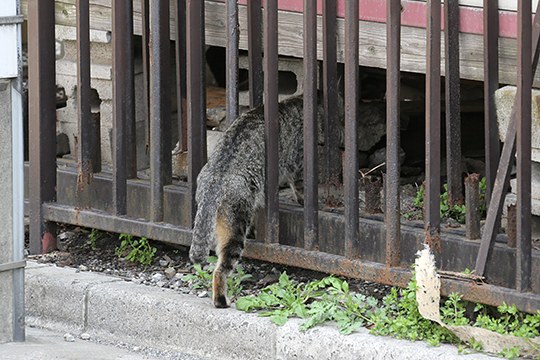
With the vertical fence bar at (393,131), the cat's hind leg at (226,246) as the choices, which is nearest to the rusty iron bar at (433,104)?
the vertical fence bar at (393,131)

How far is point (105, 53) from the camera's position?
25.9 feet

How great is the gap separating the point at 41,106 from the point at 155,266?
1.15 metres

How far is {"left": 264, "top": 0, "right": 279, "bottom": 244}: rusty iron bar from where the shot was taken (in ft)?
19.0

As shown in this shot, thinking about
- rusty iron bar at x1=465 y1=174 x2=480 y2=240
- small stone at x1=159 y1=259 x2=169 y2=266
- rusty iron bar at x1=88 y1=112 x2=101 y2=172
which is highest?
rusty iron bar at x1=88 y1=112 x2=101 y2=172

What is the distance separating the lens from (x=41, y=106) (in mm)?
6742

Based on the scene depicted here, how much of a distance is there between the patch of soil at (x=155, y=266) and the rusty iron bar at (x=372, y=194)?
387mm

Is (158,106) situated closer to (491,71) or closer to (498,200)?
(491,71)

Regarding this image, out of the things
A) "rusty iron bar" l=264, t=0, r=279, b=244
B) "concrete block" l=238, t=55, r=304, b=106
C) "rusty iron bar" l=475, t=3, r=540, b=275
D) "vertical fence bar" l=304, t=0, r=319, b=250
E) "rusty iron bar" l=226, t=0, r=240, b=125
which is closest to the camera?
"rusty iron bar" l=475, t=3, r=540, b=275

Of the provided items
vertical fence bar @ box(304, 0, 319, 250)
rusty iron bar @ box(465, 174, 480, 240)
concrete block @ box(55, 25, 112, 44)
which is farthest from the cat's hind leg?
concrete block @ box(55, 25, 112, 44)

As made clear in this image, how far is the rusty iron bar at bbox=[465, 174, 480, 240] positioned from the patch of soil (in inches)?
27.3

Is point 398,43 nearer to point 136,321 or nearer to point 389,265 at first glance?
point 389,265

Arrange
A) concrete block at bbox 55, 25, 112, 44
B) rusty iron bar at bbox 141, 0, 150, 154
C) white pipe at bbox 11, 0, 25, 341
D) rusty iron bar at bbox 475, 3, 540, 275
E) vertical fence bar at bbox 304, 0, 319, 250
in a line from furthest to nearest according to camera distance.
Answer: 1. concrete block at bbox 55, 25, 112, 44
2. rusty iron bar at bbox 141, 0, 150, 154
3. vertical fence bar at bbox 304, 0, 319, 250
4. white pipe at bbox 11, 0, 25, 341
5. rusty iron bar at bbox 475, 3, 540, 275

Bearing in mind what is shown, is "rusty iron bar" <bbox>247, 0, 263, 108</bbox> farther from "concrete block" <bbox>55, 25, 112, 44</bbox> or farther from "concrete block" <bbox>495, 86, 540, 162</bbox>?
"concrete block" <bbox>55, 25, 112, 44</bbox>

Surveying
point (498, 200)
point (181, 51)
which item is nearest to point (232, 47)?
point (181, 51)
